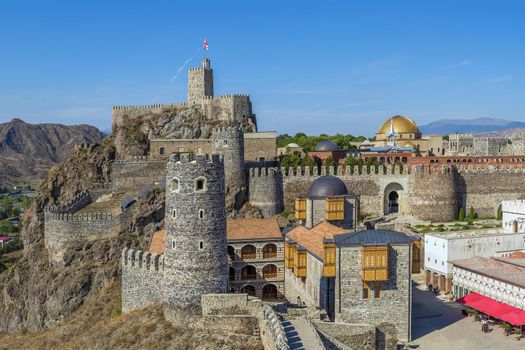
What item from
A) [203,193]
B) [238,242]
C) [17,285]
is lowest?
[17,285]

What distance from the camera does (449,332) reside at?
26578mm

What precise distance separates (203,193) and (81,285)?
17.5 meters

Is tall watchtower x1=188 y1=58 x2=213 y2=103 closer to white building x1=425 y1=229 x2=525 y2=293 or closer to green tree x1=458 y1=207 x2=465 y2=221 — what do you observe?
green tree x1=458 y1=207 x2=465 y2=221

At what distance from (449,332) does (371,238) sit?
19.0 ft

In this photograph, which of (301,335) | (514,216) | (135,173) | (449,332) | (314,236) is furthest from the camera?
(135,173)

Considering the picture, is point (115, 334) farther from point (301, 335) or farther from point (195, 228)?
point (301, 335)

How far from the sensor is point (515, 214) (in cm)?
4056

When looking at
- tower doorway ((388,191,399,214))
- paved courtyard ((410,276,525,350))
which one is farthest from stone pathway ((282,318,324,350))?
tower doorway ((388,191,399,214))

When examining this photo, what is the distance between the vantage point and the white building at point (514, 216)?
128 feet

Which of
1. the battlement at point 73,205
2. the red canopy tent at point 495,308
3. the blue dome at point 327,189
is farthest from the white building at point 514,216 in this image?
the battlement at point 73,205

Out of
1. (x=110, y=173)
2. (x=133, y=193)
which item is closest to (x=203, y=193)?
(x=133, y=193)

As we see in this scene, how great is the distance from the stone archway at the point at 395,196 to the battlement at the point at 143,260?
23.8 meters

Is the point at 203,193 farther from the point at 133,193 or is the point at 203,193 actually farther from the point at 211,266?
the point at 133,193

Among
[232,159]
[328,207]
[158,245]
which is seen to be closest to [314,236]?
[328,207]
